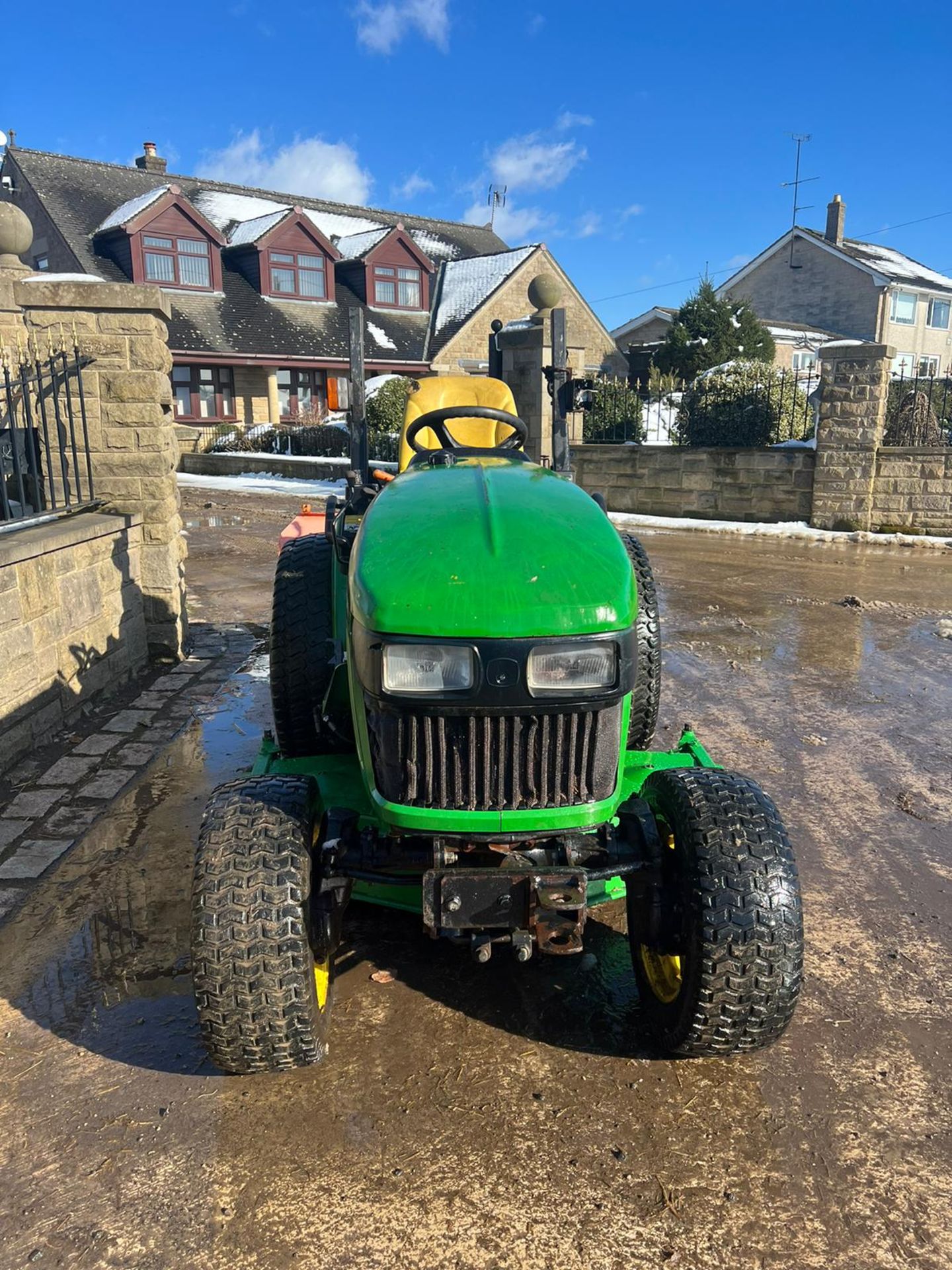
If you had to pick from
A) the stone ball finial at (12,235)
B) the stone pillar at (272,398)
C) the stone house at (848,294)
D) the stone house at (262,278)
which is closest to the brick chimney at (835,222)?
the stone house at (848,294)

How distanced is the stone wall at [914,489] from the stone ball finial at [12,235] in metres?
10.1

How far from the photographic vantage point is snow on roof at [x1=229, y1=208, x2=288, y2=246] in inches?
1083

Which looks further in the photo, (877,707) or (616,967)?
(877,707)

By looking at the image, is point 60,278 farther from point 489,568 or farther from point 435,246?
point 435,246

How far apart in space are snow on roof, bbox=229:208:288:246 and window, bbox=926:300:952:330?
24.3m

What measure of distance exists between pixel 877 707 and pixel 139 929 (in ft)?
14.1

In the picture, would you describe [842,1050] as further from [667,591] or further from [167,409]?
[667,591]

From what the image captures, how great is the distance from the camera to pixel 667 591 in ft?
29.6

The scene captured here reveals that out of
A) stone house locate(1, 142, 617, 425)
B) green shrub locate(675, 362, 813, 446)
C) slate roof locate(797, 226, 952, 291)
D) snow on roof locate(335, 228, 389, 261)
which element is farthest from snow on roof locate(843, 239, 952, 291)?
green shrub locate(675, 362, 813, 446)

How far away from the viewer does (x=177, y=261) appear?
2598 cm

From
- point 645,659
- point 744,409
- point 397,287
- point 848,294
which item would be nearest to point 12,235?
point 645,659

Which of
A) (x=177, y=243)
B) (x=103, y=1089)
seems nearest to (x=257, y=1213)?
(x=103, y=1089)

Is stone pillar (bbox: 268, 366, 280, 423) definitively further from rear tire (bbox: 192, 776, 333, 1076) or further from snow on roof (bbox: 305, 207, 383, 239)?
rear tire (bbox: 192, 776, 333, 1076)

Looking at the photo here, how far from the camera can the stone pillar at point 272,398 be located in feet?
88.5
